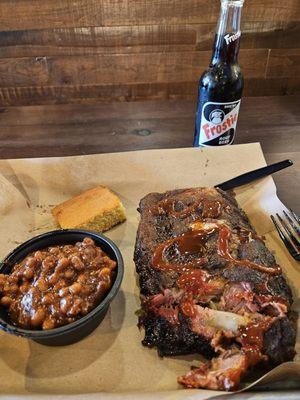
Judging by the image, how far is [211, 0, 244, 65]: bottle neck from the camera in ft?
7.38

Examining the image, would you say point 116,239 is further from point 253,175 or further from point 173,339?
point 253,175

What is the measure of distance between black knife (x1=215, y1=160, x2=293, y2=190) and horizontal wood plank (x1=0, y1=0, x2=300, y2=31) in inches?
77.4

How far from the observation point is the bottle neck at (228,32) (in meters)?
2.25

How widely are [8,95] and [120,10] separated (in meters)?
1.60

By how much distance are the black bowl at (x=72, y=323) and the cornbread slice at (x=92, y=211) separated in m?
0.37

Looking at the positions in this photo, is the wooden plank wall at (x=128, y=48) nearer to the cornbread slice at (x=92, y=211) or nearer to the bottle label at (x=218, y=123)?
the bottle label at (x=218, y=123)

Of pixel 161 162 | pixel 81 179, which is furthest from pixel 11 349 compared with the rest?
pixel 161 162

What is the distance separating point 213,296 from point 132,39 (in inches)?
120

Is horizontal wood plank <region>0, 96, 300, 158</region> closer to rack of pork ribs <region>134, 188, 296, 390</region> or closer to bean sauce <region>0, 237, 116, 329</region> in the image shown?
rack of pork ribs <region>134, 188, 296, 390</region>

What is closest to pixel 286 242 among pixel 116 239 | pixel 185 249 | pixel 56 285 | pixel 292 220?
pixel 292 220

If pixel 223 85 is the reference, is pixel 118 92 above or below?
below

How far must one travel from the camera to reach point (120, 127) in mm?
3434

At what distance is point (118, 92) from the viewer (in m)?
4.29

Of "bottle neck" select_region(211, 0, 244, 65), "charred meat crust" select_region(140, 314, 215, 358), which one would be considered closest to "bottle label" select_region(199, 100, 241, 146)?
"bottle neck" select_region(211, 0, 244, 65)
